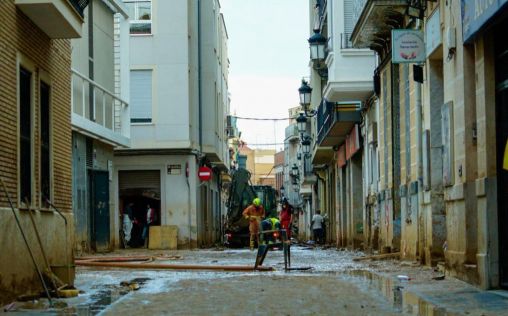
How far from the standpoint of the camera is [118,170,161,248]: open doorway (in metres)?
37.1

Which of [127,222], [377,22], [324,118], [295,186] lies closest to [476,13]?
[377,22]

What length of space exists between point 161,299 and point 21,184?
221 centimetres

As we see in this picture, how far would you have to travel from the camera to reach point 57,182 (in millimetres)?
14148

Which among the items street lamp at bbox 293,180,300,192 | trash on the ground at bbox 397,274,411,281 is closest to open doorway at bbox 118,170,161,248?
trash on the ground at bbox 397,274,411,281

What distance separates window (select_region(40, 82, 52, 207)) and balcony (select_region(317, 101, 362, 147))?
17945 millimetres

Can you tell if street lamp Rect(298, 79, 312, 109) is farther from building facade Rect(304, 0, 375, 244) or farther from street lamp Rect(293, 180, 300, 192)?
street lamp Rect(293, 180, 300, 192)

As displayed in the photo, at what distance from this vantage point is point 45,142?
13.5 metres

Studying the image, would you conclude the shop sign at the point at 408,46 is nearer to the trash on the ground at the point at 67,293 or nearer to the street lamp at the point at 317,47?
the trash on the ground at the point at 67,293

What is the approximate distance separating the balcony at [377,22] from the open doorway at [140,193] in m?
14.5

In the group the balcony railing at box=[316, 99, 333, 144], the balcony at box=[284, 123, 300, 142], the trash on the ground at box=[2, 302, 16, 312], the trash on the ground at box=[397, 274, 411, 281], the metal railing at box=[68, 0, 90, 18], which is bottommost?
the trash on the ground at box=[2, 302, 16, 312]

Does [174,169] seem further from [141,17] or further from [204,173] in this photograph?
[141,17]

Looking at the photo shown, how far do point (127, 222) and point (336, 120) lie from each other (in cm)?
979

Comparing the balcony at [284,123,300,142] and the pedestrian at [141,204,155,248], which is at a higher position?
the balcony at [284,123,300,142]

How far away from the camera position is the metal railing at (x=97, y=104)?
990 inches
